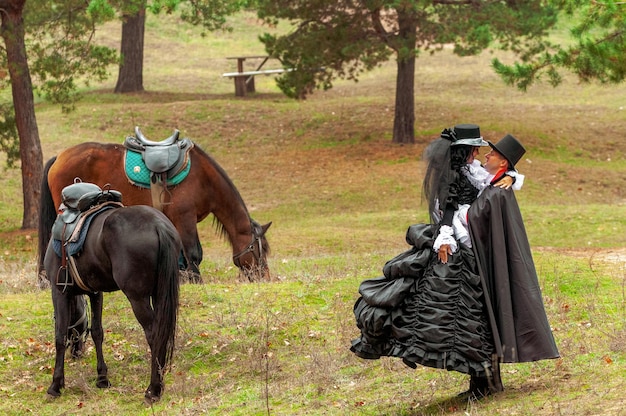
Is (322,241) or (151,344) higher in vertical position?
(151,344)

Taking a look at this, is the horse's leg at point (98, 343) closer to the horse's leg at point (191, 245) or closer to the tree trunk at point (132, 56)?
the horse's leg at point (191, 245)

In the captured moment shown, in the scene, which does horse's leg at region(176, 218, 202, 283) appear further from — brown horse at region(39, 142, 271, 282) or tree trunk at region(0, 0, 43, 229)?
tree trunk at region(0, 0, 43, 229)

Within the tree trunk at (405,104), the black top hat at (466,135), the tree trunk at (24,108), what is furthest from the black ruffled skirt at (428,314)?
the tree trunk at (405,104)

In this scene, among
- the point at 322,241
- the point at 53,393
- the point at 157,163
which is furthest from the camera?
the point at 322,241

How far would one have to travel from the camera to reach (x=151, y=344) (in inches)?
298

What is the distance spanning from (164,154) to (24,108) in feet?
26.0

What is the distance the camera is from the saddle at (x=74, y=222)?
7.87m

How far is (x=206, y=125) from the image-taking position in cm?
2670

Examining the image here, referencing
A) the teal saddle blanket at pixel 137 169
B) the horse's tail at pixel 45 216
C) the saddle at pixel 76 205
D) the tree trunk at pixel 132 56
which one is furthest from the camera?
the tree trunk at pixel 132 56

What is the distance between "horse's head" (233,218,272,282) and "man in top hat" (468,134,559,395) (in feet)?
18.5

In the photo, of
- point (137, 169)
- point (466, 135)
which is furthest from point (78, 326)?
point (466, 135)

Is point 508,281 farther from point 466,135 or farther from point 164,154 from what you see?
point 164,154

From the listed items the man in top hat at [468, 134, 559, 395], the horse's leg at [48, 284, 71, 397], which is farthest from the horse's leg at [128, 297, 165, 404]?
the man in top hat at [468, 134, 559, 395]

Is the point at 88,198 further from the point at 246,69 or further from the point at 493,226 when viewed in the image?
the point at 246,69
